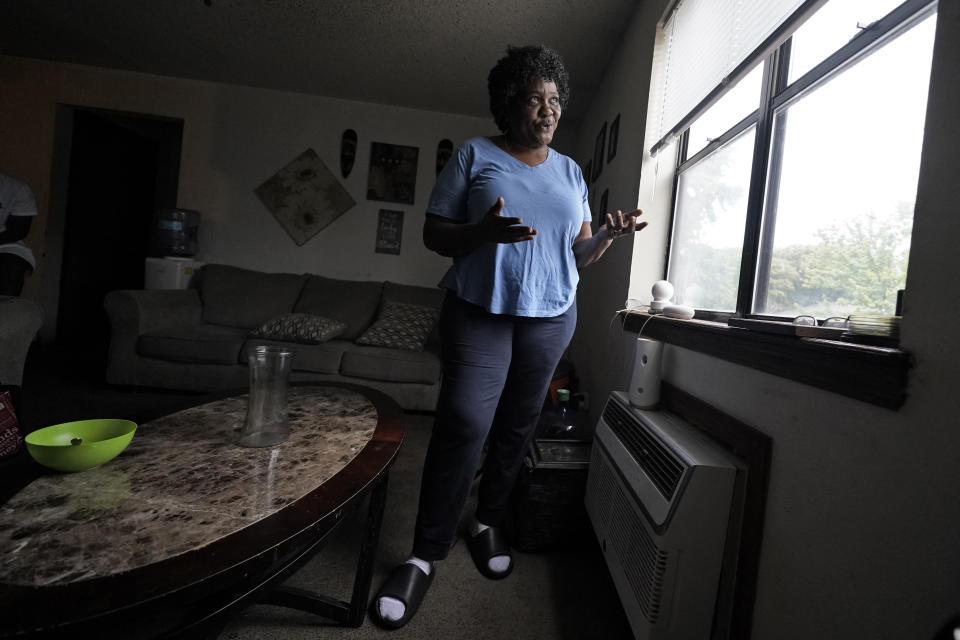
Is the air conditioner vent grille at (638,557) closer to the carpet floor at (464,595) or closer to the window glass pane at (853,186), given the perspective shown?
the carpet floor at (464,595)

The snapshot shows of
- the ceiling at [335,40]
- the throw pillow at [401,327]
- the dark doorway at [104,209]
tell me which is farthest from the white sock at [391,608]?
the dark doorway at [104,209]

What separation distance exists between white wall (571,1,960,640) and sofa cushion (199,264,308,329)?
10.6 feet

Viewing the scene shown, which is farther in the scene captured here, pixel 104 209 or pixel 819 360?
pixel 104 209

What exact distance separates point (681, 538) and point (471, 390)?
539mm

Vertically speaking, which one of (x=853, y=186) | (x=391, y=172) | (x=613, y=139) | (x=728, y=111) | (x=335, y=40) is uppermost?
(x=335, y=40)

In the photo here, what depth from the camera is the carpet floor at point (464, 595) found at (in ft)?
3.39

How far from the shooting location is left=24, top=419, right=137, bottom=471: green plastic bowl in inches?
25.3

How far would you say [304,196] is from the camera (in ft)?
12.4

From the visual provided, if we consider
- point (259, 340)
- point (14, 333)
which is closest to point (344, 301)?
point (259, 340)

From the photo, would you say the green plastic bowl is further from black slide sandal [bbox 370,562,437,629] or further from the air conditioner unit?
the air conditioner unit

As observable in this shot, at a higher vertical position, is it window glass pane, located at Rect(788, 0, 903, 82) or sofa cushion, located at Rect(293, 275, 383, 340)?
window glass pane, located at Rect(788, 0, 903, 82)

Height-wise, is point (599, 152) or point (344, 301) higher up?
point (599, 152)

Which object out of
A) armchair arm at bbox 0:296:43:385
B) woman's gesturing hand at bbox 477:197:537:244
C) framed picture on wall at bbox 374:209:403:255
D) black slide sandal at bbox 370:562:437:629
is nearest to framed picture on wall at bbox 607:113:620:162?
woman's gesturing hand at bbox 477:197:537:244

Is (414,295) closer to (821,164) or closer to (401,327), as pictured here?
(401,327)
